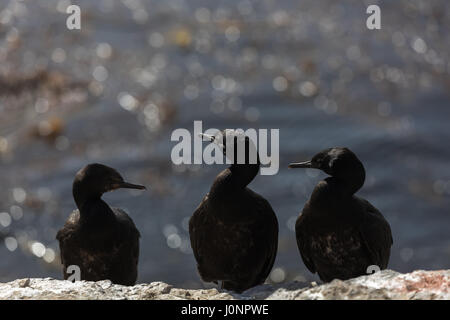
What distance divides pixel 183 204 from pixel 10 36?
8609 millimetres

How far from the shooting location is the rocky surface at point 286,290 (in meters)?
5.71

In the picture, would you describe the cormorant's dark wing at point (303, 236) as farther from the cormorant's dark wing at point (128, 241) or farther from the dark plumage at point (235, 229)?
the cormorant's dark wing at point (128, 241)

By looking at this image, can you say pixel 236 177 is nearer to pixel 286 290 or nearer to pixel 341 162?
pixel 341 162

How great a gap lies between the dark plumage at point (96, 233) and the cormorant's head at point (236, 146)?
90 cm

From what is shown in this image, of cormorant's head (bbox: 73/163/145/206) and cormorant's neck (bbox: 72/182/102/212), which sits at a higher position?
cormorant's head (bbox: 73/163/145/206)

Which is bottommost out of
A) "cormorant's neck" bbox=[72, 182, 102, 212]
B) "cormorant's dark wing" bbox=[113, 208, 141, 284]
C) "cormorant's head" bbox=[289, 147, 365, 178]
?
"cormorant's dark wing" bbox=[113, 208, 141, 284]

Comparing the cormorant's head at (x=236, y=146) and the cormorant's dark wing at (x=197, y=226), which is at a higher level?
the cormorant's head at (x=236, y=146)

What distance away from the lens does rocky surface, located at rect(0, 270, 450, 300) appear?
571 centimetres

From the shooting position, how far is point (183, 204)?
63.5ft

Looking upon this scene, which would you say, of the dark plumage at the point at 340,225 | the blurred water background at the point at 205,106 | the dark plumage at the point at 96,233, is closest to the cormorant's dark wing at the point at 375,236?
the dark plumage at the point at 340,225

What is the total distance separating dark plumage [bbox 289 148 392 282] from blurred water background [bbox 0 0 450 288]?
993 centimetres

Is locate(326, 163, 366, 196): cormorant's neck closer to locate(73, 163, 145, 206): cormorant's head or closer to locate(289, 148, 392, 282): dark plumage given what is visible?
locate(289, 148, 392, 282): dark plumage

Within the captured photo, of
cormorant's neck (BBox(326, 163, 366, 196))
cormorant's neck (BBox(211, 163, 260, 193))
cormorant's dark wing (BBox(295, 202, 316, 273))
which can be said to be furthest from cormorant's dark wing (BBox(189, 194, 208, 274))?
cormorant's neck (BBox(326, 163, 366, 196))
